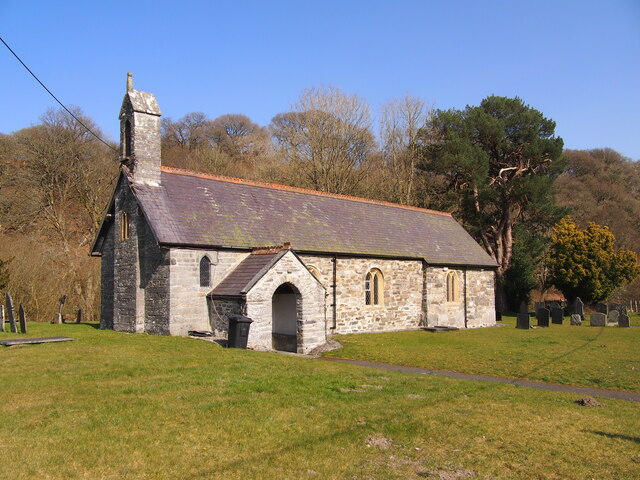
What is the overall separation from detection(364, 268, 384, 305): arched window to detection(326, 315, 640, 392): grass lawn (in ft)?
6.04

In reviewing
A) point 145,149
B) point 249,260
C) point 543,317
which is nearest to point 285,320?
point 249,260

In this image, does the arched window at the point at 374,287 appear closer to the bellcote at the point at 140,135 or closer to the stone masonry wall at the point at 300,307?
the stone masonry wall at the point at 300,307

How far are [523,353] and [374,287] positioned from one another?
8992 millimetres

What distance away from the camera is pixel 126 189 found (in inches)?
836

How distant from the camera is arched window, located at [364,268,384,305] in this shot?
82.0 feet

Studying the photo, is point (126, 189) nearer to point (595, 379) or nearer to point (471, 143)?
point (595, 379)

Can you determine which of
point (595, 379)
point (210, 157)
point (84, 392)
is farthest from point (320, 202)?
point (210, 157)

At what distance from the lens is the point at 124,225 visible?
69.8 ft

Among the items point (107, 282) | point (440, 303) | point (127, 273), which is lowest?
point (440, 303)

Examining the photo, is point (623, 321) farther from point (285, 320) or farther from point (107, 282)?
point (107, 282)

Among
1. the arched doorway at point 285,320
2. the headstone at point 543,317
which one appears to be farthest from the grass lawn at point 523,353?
the headstone at point 543,317

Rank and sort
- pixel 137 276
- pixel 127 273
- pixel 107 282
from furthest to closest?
1. pixel 107 282
2. pixel 127 273
3. pixel 137 276

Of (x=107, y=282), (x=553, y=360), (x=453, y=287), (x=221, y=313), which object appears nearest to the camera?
(x=553, y=360)

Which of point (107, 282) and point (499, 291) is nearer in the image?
point (107, 282)
